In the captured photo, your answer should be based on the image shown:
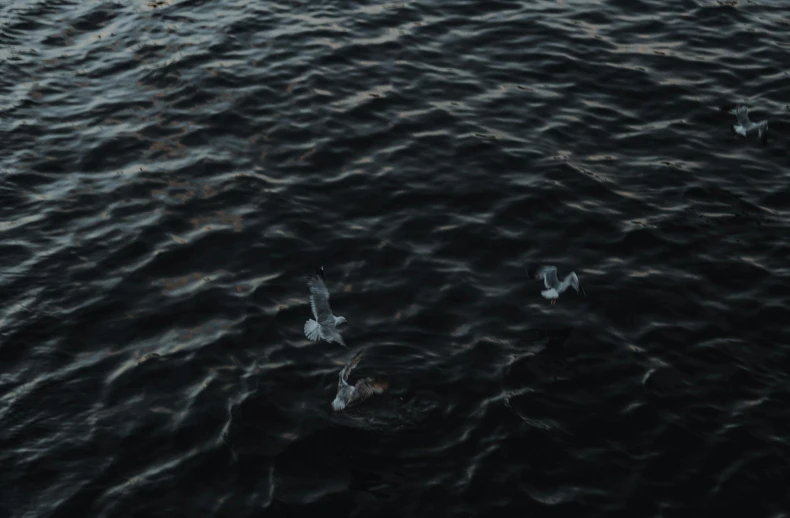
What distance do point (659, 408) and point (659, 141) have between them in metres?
6.51

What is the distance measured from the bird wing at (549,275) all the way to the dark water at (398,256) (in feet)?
1.63

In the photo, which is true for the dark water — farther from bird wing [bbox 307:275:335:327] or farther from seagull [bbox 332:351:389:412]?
bird wing [bbox 307:275:335:327]

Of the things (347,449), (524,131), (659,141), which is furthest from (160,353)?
(659,141)

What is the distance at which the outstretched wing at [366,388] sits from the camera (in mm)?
11320

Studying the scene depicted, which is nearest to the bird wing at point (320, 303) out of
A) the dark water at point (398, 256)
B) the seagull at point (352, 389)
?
the dark water at point (398, 256)

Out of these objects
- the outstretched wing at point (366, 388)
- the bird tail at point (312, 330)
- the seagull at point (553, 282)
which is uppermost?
the seagull at point (553, 282)

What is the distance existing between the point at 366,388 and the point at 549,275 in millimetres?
3120

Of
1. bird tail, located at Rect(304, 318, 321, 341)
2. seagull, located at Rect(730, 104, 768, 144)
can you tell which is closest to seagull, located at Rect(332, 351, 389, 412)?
bird tail, located at Rect(304, 318, 321, 341)

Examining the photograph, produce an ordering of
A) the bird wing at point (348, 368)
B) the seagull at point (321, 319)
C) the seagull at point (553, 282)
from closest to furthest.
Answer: the bird wing at point (348, 368)
the seagull at point (321, 319)
the seagull at point (553, 282)

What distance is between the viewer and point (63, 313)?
42.2ft

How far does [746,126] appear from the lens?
1588cm

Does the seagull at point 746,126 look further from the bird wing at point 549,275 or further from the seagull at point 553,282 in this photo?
the bird wing at point 549,275

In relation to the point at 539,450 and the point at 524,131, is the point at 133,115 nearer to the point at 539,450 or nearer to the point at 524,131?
the point at 524,131

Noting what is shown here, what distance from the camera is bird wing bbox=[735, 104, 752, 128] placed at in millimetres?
15781
